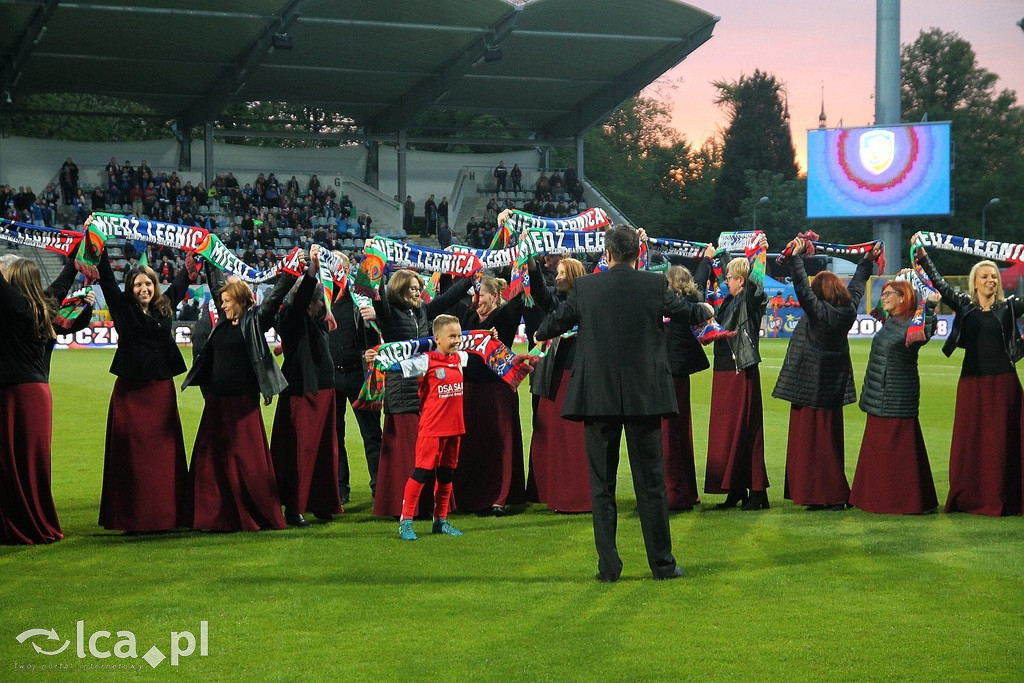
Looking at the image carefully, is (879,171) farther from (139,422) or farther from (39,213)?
(139,422)

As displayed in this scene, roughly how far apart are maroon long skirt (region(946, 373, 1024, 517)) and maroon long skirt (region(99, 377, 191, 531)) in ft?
19.1

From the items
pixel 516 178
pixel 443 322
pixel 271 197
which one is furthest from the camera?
pixel 516 178

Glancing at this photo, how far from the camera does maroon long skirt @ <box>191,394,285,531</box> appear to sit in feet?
27.6

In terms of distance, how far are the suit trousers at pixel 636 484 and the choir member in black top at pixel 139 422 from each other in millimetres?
3336

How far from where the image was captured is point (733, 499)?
31.3 feet

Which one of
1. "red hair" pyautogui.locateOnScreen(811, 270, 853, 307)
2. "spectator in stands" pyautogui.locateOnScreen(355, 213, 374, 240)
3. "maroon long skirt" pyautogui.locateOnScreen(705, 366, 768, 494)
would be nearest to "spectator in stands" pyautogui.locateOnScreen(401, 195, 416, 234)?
"spectator in stands" pyautogui.locateOnScreen(355, 213, 374, 240)

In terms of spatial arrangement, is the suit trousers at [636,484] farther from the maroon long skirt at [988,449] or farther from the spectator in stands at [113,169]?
the spectator in stands at [113,169]

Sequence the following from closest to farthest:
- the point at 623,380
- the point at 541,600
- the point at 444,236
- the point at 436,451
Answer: the point at 541,600, the point at 623,380, the point at 436,451, the point at 444,236

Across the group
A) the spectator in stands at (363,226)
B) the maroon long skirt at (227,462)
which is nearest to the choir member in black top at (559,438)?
the maroon long skirt at (227,462)

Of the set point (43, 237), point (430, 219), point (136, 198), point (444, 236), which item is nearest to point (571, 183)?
point (430, 219)

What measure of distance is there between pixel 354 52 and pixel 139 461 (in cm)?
3453

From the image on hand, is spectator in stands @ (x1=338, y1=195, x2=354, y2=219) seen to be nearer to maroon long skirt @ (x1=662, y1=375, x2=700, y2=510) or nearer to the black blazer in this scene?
maroon long skirt @ (x1=662, y1=375, x2=700, y2=510)

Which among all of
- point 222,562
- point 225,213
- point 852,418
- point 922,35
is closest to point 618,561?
point 222,562

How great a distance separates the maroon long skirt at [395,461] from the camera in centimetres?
896
